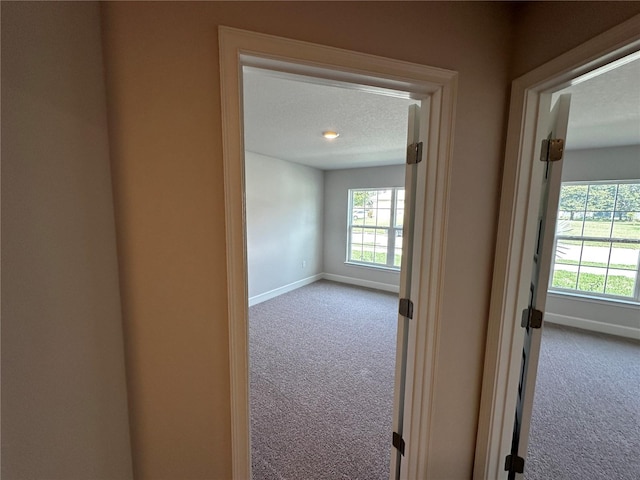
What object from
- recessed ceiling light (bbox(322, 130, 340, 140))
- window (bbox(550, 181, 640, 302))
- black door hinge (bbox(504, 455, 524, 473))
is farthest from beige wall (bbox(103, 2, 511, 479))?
window (bbox(550, 181, 640, 302))

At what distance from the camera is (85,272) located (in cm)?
67

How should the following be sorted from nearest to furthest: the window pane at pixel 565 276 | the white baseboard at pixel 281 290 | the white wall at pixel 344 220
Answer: the window pane at pixel 565 276
the white baseboard at pixel 281 290
the white wall at pixel 344 220

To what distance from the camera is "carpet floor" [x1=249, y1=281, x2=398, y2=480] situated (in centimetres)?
151

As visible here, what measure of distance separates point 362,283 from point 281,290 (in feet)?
5.45

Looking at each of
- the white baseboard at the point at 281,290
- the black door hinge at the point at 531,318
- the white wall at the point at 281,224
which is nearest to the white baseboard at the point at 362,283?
the white baseboard at the point at 281,290

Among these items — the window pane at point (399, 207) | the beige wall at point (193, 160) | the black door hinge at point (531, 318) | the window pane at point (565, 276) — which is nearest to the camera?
the beige wall at point (193, 160)

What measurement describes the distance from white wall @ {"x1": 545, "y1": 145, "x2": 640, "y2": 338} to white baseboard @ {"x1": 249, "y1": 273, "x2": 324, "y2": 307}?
3.86 metres

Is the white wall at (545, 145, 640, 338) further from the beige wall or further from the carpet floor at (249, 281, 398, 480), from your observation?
the beige wall

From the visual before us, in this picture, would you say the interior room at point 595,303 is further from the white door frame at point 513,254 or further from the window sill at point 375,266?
the window sill at point 375,266

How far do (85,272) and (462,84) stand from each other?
4.73ft

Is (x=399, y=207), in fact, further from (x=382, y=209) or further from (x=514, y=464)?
(x=514, y=464)

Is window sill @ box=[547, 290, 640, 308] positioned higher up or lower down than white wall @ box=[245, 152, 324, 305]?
lower down

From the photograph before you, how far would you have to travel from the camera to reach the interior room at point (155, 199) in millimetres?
535

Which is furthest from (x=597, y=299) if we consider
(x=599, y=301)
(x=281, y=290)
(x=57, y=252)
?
(x=57, y=252)
